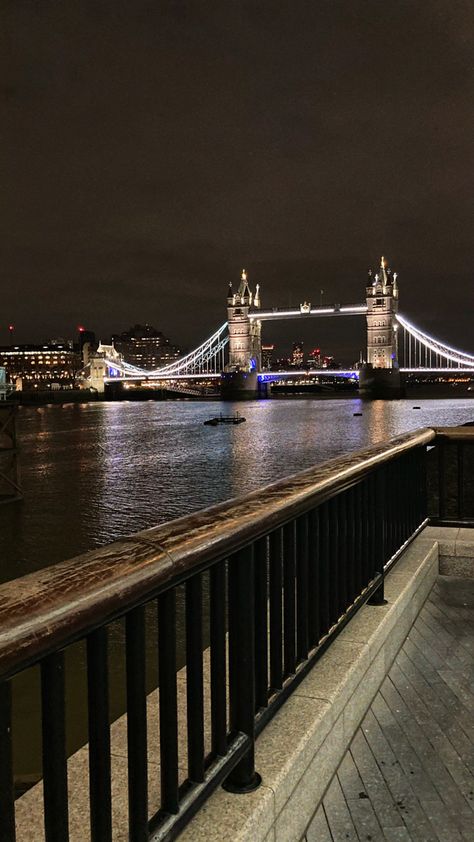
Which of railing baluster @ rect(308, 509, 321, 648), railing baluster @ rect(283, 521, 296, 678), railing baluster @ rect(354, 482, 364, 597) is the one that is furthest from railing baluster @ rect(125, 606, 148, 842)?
railing baluster @ rect(354, 482, 364, 597)

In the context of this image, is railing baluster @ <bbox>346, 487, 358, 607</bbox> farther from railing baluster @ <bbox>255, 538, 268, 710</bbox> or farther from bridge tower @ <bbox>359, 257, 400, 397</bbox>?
bridge tower @ <bbox>359, 257, 400, 397</bbox>

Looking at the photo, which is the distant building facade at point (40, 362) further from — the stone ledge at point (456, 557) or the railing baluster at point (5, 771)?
the railing baluster at point (5, 771)

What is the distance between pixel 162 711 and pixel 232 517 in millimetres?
493

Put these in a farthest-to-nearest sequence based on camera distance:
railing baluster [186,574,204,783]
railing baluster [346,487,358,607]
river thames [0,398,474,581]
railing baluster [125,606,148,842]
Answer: river thames [0,398,474,581] → railing baluster [346,487,358,607] → railing baluster [186,574,204,783] → railing baluster [125,606,148,842]

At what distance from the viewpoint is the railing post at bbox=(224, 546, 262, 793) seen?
186 centimetres

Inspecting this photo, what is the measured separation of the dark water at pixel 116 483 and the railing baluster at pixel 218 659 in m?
3.32

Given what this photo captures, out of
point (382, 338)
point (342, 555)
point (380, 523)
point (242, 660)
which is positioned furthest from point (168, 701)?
point (382, 338)

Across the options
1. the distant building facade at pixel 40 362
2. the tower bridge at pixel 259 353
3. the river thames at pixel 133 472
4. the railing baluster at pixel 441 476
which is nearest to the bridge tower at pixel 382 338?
the tower bridge at pixel 259 353

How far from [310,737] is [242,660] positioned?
492 millimetres

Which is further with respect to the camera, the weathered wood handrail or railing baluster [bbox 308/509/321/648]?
railing baluster [bbox 308/509/321/648]

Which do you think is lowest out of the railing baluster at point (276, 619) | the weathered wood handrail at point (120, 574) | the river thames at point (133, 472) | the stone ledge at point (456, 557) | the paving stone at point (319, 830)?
the river thames at point (133, 472)

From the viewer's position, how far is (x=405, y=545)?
4.23m

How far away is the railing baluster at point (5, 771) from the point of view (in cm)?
103

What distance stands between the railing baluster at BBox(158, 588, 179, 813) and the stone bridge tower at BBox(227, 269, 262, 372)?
108414 millimetres
